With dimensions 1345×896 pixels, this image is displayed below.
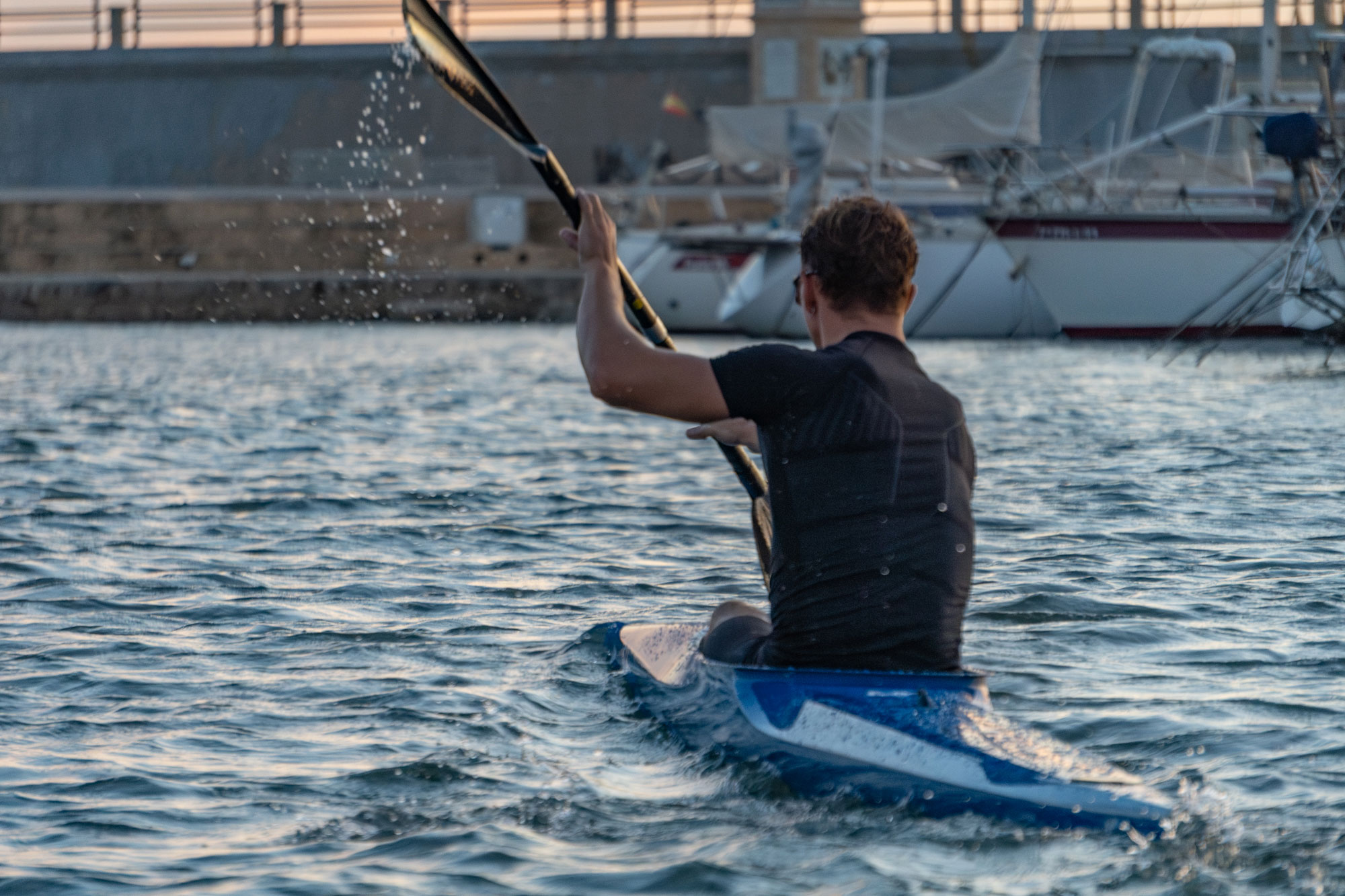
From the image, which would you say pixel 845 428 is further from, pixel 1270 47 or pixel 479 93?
pixel 1270 47

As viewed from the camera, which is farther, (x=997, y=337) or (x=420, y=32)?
(x=997, y=337)

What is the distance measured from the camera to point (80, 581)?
24.0 ft

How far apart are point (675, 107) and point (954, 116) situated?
432 inches

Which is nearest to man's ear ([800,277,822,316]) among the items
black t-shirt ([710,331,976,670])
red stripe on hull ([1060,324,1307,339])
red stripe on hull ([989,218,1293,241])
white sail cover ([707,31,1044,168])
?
black t-shirt ([710,331,976,670])

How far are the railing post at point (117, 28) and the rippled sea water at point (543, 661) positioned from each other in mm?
29282

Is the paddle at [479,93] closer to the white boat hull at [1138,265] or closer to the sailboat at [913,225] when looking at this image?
the white boat hull at [1138,265]

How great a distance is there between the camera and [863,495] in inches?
156

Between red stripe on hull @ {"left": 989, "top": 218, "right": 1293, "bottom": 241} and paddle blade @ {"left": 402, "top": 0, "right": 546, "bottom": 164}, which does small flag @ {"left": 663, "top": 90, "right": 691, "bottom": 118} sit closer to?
red stripe on hull @ {"left": 989, "top": 218, "right": 1293, "bottom": 241}

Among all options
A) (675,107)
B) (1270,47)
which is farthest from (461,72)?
(675,107)

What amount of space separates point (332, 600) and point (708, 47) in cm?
3325

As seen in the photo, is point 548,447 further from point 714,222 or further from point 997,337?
point 714,222

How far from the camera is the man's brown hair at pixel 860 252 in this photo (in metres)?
3.84

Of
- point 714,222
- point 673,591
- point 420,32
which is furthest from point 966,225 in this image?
point 420,32

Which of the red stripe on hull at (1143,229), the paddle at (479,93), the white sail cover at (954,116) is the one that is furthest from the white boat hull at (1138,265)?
the paddle at (479,93)
